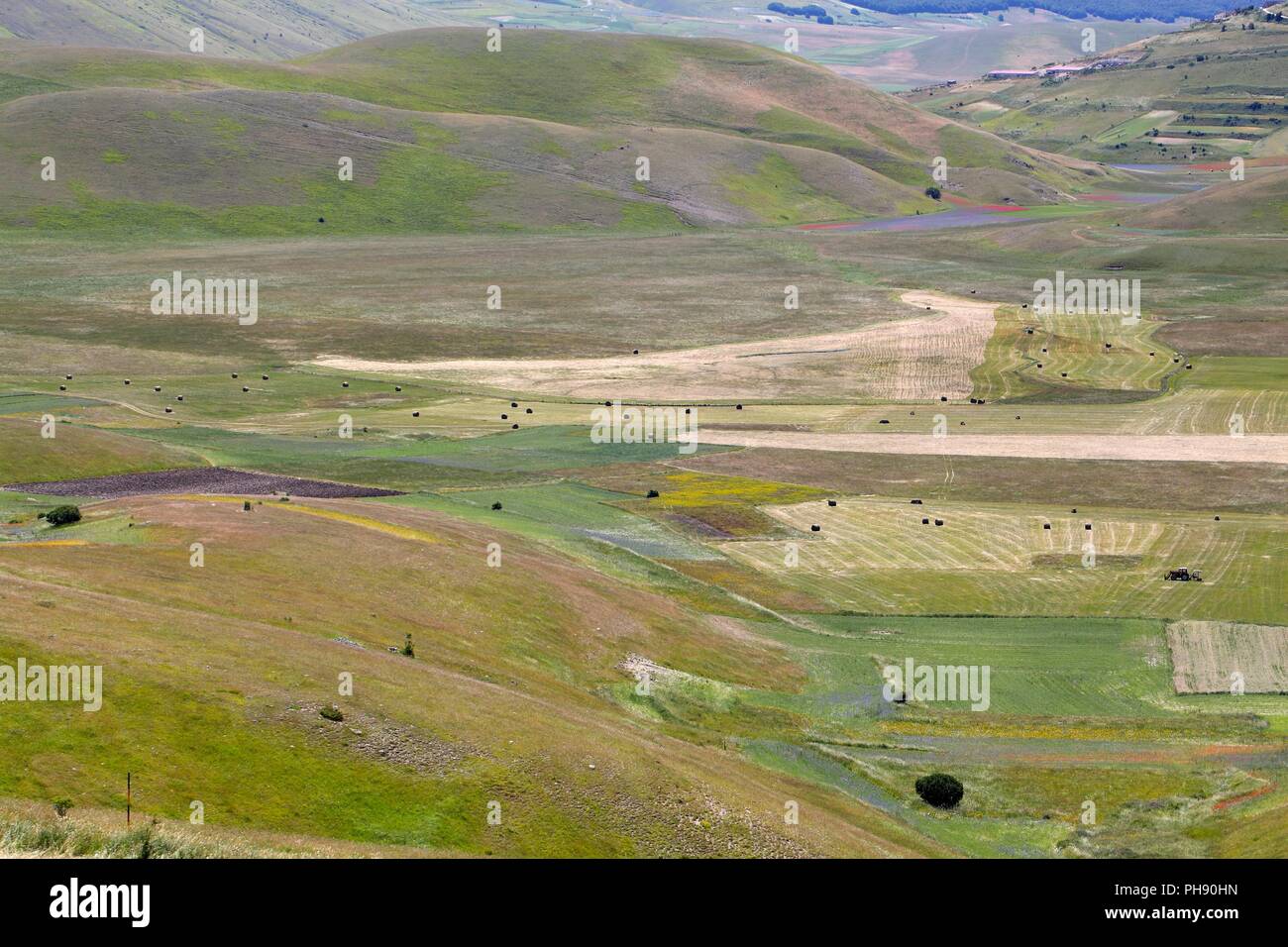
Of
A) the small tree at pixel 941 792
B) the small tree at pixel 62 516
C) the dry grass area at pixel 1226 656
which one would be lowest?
the small tree at pixel 941 792

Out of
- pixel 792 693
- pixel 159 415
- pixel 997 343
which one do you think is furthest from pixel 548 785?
pixel 997 343

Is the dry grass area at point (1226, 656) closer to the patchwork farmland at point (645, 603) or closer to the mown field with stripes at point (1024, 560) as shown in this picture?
the patchwork farmland at point (645, 603)

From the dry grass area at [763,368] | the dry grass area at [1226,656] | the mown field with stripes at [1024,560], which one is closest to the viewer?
the dry grass area at [1226,656]

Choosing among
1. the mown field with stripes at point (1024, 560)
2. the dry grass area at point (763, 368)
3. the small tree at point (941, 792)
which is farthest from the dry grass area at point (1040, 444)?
the small tree at point (941, 792)

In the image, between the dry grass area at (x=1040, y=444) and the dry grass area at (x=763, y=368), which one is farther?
the dry grass area at (x=763, y=368)

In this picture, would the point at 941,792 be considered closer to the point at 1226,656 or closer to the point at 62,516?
the point at 1226,656

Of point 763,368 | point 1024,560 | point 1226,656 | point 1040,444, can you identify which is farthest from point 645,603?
point 763,368
